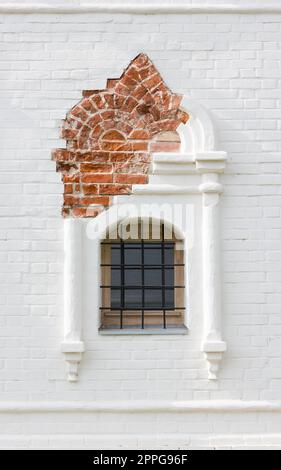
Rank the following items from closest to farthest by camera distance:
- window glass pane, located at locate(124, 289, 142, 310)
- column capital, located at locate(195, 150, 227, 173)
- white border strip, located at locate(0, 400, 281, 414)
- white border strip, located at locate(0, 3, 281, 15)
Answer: white border strip, located at locate(0, 400, 281, 414) → column capital, located at locate(195, 150, 227, 173) → white border strip, located at locate(0, 3, 281, 15) → window glass pane, located at locate(124, 289, 142, 310)

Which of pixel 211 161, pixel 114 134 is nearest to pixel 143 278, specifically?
pixel 211 161

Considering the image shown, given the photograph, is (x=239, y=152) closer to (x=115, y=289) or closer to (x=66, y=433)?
(x=115, y=289)

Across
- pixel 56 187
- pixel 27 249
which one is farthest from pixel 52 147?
pixel 27 249

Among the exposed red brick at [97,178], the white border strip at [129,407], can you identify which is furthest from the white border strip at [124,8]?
the white border strip at [129,407]

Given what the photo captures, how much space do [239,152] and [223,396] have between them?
83.6 inches

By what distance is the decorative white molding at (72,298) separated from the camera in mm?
6512

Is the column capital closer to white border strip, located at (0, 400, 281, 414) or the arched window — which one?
the arched window

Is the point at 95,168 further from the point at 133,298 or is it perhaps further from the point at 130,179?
the point at 133,298

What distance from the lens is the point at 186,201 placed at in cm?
671

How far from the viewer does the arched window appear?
22.2 ft

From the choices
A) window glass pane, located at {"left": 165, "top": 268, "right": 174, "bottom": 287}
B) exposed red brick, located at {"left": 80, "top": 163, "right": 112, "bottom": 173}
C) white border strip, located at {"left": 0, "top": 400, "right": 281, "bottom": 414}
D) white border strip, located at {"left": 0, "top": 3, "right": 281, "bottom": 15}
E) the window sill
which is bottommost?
white border strip, located at {"left": 0, "top": 400, "right": 281, "bottom": 414}

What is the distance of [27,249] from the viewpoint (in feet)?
21.8

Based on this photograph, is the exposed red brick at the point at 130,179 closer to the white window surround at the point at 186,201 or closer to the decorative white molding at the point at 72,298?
the white window surround at the point at 186,201

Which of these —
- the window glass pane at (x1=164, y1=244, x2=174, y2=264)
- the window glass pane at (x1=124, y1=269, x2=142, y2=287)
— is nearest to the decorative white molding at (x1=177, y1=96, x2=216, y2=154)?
the window glass pane at (x1=164, y1=244, x2=174, y2=264)
